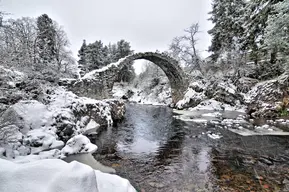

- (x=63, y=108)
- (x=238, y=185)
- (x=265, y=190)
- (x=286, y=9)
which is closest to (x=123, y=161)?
(x=238, y=185)

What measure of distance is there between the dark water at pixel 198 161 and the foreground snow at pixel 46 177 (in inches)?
73.7

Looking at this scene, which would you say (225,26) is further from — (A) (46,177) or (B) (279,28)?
(A) (46,177)

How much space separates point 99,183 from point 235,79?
17822 mm

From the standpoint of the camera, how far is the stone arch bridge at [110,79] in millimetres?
9980

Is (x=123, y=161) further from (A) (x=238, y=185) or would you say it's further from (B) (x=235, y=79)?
(B) (x=235, y=79)

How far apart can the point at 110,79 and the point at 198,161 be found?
9.81m

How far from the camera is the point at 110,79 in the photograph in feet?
42.0

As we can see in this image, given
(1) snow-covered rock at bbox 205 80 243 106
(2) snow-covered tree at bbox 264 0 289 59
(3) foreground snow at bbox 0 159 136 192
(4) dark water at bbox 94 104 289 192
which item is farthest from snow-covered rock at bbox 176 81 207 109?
(3) foreground snow at bbox 0 159 136 192

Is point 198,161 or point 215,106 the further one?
point 215,106

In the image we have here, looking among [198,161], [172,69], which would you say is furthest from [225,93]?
[198,161]

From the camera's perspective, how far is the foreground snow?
124 cm

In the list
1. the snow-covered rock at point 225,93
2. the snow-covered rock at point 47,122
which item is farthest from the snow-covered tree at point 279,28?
the snow-covered rock at point 47,122

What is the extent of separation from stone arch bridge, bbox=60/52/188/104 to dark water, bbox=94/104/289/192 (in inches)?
176

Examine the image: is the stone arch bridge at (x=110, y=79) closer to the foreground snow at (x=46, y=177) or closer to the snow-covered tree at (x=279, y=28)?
the foreground snow at (x=46, y=177)
